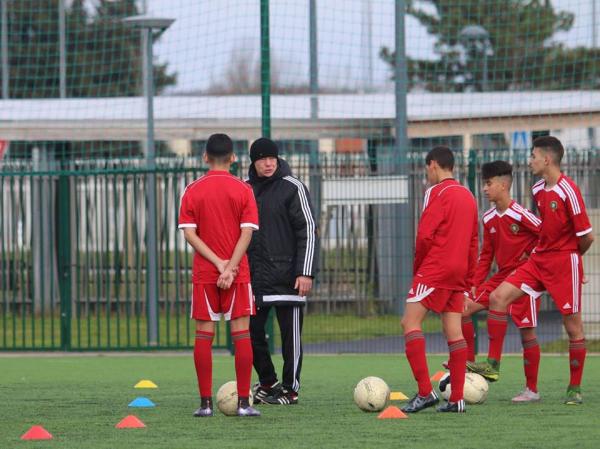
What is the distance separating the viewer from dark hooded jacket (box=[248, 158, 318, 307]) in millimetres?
9258

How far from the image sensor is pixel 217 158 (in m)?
8.31

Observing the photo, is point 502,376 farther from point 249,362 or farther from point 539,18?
point 539,18

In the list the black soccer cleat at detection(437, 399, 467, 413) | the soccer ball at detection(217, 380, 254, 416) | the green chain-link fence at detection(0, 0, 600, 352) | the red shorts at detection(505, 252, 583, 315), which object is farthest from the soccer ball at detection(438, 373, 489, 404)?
the green chain-link fence at detection(0, 0, 600, 352)

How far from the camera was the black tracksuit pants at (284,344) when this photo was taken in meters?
9.31

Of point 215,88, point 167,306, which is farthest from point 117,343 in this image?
point 215,88

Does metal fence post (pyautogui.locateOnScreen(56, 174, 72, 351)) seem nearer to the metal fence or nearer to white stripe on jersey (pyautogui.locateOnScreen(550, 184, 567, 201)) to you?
the metal fence

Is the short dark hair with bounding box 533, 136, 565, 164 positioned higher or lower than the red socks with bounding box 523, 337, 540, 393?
higher

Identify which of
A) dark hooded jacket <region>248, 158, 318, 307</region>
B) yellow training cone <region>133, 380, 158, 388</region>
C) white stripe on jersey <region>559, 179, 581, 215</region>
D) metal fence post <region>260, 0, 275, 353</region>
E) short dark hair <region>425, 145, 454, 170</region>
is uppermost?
metal fence post <region>260, 0, 275, 353</region>

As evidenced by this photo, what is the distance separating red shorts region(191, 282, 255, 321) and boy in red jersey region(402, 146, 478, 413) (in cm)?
104

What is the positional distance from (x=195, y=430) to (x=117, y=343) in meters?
8.20

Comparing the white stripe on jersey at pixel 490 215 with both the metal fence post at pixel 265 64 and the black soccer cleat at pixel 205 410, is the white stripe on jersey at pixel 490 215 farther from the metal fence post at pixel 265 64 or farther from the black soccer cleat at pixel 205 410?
the metal fence post at pixel 265 64

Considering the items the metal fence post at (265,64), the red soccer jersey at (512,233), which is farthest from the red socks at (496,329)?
the metal fence post at (265,64)

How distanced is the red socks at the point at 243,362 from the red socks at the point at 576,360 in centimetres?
222

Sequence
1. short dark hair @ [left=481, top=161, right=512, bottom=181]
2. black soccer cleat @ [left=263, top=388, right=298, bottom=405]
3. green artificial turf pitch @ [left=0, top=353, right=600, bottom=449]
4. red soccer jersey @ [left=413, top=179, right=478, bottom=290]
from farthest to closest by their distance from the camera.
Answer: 1. short dark hair @ [left=481, top=161, right=512, bottom=181]
2. black soccer cleat @ [left=263, top=388, right=298, bottom=405]
3. red soccer jersey @ [left=413, top=179, right=478, bottom=290]
4. green artificial turf pitch @ [left=0, top=353, right=600, bottom=449]
